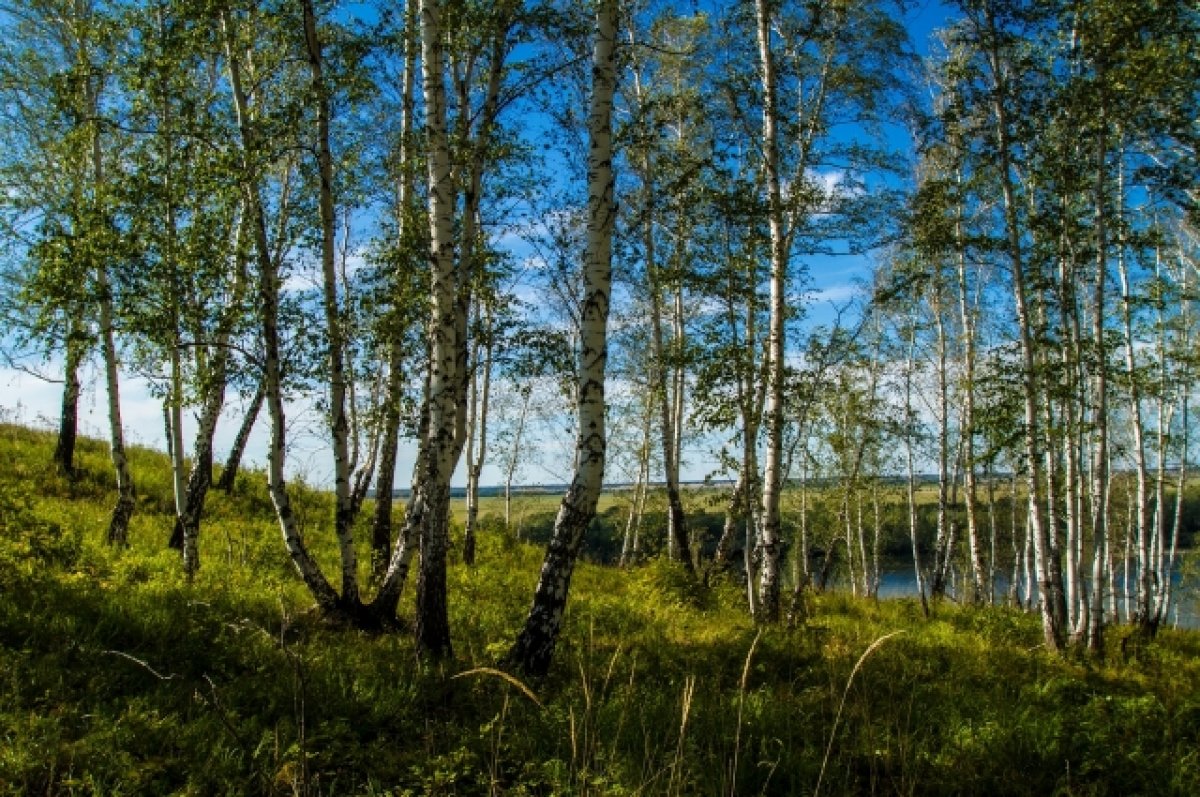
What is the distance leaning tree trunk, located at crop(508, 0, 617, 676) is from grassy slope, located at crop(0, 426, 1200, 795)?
1.41 ft

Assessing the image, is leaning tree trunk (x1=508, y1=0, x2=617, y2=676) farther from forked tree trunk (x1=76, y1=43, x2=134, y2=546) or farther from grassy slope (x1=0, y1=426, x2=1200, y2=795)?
forked tree trunk (x1=76, y1=43, x2=134, y2=546)

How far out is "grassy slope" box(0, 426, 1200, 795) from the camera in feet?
13.3

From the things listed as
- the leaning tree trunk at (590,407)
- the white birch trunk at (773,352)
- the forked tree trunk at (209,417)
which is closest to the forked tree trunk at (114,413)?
the forked tree trunk at (209,417)

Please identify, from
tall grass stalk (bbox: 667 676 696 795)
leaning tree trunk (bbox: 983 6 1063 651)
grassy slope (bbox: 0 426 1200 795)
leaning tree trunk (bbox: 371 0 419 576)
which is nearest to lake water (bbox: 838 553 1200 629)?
leaning tree trunk (bbox: 983 6 1063 651)

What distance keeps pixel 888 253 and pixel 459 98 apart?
606 inches

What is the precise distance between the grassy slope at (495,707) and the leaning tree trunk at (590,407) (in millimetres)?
429

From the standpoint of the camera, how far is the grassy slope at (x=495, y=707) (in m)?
4.04

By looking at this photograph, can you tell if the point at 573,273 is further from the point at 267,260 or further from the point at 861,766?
the point at 861,766

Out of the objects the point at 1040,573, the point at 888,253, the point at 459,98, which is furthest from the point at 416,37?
the point at 888,253

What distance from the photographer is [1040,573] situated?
10.3 m

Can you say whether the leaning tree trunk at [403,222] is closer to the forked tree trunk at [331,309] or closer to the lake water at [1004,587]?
the forked tree trunk at [331,309]

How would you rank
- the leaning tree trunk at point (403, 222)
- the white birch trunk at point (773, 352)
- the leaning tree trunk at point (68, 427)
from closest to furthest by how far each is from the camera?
the leaning tree trunk at point (403, 222)
the white birch trunk at point (773, 352)
the leaning tree trunk at point (68, 427)

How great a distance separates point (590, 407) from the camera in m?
6.20

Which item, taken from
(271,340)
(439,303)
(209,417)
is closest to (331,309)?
(271,340)
